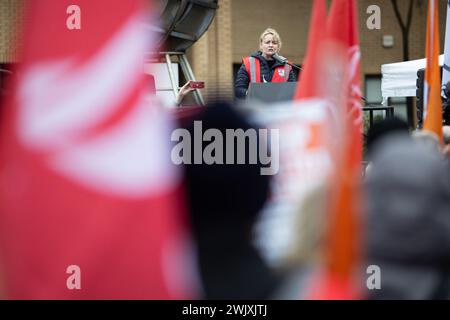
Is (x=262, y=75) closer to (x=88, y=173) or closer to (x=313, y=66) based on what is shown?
(x=313, y=66)

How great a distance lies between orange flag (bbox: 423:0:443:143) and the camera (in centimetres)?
707

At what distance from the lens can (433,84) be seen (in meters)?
7.32

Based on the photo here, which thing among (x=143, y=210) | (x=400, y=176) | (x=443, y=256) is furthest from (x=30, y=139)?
(x=443, y=256)

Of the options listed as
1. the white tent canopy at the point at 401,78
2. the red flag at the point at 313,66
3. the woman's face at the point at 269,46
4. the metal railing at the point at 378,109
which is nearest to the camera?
the red flag at the point at 313,66

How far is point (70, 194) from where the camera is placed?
106 inches

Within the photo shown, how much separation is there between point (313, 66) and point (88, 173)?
71.6 inches

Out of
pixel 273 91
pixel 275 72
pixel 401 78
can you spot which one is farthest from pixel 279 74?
pixel 401 78

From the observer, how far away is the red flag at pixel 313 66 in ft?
14.0

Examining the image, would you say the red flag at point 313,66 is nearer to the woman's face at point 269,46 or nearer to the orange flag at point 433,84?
the orange flag at point 433,84

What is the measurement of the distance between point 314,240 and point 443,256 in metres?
0.87

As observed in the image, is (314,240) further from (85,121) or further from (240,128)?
(85,121)

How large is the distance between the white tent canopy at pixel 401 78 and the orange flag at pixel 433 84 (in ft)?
22.8

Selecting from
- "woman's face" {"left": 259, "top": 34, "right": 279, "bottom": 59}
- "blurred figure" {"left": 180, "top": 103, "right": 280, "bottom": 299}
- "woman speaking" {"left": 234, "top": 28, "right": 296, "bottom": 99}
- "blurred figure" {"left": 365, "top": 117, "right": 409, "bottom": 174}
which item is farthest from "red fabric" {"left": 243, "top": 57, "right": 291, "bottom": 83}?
"blurred figure" {"left": 180, "top": 103, "right": 280, "bottom": 299}

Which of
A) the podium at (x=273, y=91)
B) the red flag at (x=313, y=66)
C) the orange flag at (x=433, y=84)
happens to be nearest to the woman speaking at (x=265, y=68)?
the podium at (x=273, y=91)
